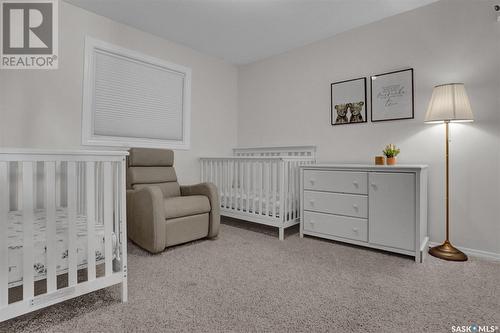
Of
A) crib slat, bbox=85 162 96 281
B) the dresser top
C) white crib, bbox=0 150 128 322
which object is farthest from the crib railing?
crib slat, bbox=85 162 96 281

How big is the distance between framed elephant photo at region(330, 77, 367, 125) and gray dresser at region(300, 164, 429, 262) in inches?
30.4

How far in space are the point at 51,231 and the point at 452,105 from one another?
2.84 m

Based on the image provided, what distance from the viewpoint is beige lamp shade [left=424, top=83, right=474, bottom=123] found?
2113 mm

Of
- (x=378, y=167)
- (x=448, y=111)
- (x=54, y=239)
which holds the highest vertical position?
(x=448, y=111)

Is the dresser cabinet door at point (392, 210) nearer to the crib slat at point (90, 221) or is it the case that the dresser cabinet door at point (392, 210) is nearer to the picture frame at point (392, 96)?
the picture frame at point (392, 96)

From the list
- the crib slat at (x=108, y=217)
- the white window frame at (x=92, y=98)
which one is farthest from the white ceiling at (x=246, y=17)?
the crib slat at (x=108, y=217)

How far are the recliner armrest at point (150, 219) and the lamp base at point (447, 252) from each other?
7.63 feet

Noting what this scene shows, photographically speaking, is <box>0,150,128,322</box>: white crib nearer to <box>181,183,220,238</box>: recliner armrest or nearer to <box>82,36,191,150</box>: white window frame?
<box>181,183,220,238</box>: recliner armrest

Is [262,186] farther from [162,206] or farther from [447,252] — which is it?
[447,252]

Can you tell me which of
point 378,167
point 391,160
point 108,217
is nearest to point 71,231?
point 108,217

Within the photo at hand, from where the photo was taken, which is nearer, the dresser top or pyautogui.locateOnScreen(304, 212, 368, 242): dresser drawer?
the dresser top

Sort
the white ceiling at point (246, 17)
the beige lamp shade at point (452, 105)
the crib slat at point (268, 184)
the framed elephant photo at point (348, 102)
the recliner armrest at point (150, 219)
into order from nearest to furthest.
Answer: the beige lamp shade at point (452, 105) < the recliner armrest at point (150, 219) < the white ceiling at point (246, 17) < the crib slat at point (268, 184) < the framed elephant photo at point (348, 102)

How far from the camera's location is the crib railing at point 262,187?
2743 mm

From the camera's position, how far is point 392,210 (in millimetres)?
2240
